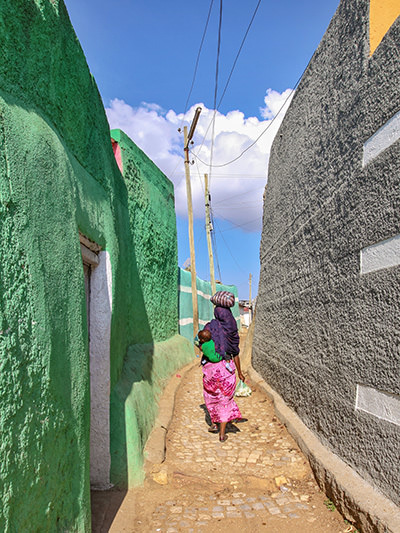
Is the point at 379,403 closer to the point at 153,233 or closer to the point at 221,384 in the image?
the point at 221,384

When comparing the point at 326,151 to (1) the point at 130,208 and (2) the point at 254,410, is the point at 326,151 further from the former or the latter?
(2) the point at 254,410

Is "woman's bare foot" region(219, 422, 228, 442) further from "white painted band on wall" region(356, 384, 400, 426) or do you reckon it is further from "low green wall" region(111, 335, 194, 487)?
"white painted band on wall" region(356, 384, 400, 426)

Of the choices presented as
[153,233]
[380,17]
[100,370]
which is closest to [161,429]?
[100,370]

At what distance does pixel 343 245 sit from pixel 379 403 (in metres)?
1.33

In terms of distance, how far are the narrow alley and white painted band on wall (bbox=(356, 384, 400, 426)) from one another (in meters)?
0.77

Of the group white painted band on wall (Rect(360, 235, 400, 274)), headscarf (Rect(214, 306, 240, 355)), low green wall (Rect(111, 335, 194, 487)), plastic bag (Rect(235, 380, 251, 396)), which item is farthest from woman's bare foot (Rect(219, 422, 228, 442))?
white painted band on wall (Rect(360, 235, 400, 274))

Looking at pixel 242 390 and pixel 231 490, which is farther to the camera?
pixel 242 390

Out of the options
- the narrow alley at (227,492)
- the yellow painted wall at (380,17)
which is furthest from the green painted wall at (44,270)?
the yellow painted wall at (380,17)

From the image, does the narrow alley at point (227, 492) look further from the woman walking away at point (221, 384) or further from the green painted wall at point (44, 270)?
the green painted wall at point (44, 270)

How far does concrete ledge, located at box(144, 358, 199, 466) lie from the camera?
13.3ft

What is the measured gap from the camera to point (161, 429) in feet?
15.7

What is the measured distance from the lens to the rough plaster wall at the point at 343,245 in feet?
9.28

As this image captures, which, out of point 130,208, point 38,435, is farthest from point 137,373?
point 38,435

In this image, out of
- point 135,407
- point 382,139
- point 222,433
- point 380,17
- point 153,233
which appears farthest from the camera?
point 153,233
